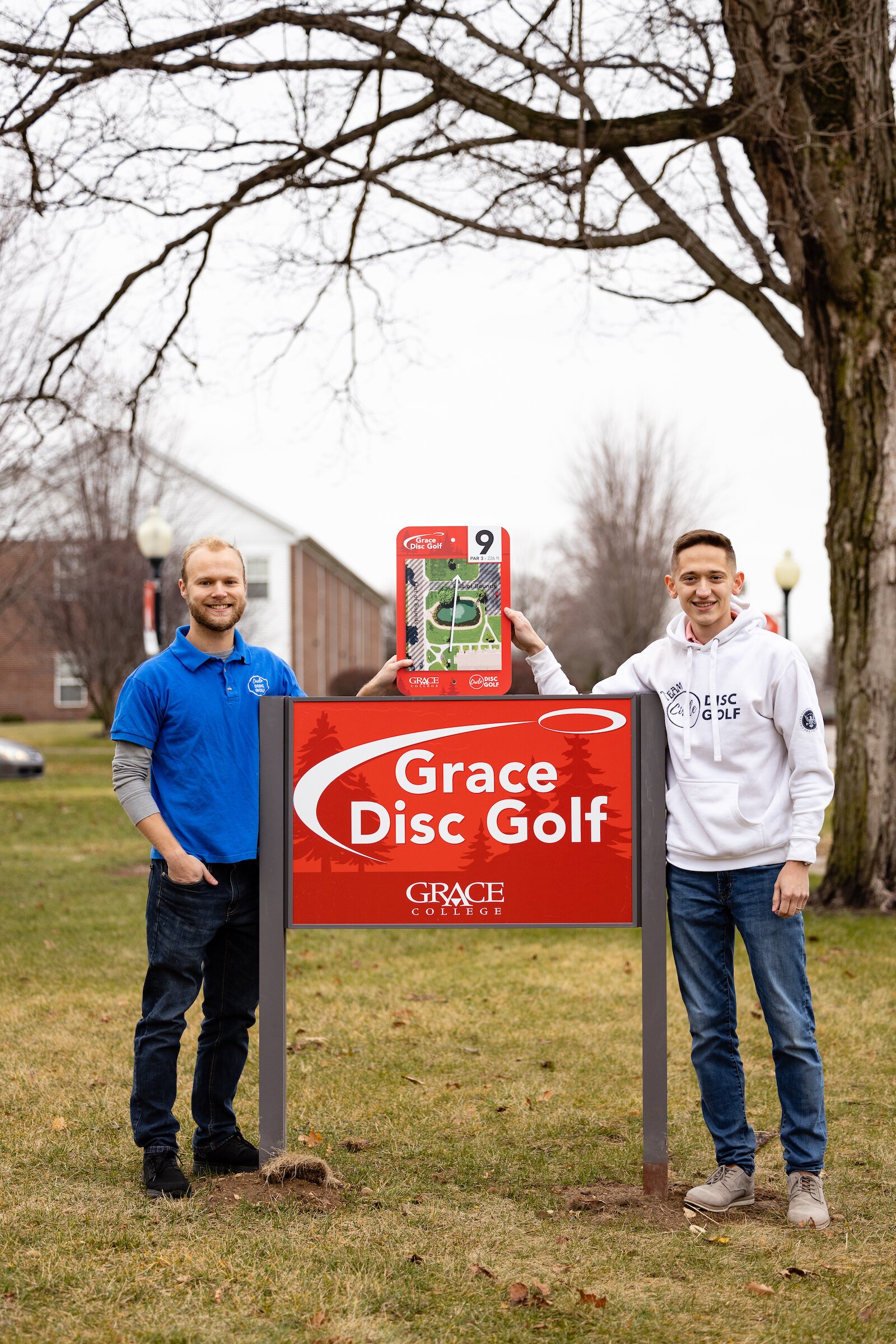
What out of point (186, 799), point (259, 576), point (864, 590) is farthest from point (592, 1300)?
point (259, 576)

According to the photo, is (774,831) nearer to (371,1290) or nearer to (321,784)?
(321,784)

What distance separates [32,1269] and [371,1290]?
97 centimetres

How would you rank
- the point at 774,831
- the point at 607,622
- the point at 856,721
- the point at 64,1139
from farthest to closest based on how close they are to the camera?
the point at 607,622, the point at 856,721, the point at 64,1139, the point at 774,831

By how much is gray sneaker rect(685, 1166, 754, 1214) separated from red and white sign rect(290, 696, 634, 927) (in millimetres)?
930

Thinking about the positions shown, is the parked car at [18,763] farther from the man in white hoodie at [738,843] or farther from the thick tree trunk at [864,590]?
the man in white hoodie at [738,843]

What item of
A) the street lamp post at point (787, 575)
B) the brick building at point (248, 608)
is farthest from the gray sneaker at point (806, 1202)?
the brick building at point (248, 608)

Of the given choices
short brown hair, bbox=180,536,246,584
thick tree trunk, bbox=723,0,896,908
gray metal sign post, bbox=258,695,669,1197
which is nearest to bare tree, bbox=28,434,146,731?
thick tree trunk, bbox=723,0,896,908

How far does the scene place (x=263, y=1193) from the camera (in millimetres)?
4410

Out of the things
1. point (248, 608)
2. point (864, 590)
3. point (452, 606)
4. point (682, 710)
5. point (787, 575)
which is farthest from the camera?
point (248, 608)

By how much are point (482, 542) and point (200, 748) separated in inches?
46.0

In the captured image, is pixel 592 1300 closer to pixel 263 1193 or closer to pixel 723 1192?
pixel 723 1192

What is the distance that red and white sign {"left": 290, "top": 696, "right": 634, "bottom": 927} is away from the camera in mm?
4520

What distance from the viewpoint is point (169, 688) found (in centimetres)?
440

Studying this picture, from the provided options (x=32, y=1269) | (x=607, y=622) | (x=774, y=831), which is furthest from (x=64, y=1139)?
(x=607, y=622)
